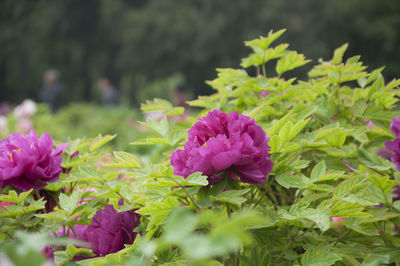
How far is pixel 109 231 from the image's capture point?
1042mm

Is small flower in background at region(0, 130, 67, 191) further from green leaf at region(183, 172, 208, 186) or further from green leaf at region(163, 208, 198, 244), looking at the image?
green leaf at region(163, 208, 198, 244)

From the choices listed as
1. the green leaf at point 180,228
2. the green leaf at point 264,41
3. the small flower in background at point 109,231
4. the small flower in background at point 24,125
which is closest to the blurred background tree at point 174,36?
the small flower in background at point 24,125

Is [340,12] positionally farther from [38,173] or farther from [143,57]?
[38,173]

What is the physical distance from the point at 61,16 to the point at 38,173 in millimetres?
28665

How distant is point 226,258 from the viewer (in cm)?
105

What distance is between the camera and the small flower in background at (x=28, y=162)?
42.4 inches

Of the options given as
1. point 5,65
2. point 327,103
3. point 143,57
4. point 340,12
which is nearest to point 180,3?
point 143,57

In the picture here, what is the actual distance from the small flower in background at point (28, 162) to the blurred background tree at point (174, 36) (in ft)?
88.6

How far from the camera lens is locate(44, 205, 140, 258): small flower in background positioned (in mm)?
1030

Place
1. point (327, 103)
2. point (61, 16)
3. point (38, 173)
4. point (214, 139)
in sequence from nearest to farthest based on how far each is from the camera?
point (214, 139) → point (38, 173) → point (327, 103) → point (61, 16)

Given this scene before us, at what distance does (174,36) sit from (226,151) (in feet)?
96.5

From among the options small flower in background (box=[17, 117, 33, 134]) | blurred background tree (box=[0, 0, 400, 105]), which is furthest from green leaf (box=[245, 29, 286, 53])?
blurred background tree (box=[0, 0, 400, 105])

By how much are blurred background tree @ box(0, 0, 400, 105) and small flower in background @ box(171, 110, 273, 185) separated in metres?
27.2

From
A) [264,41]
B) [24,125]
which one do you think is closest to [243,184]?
[264,41]
